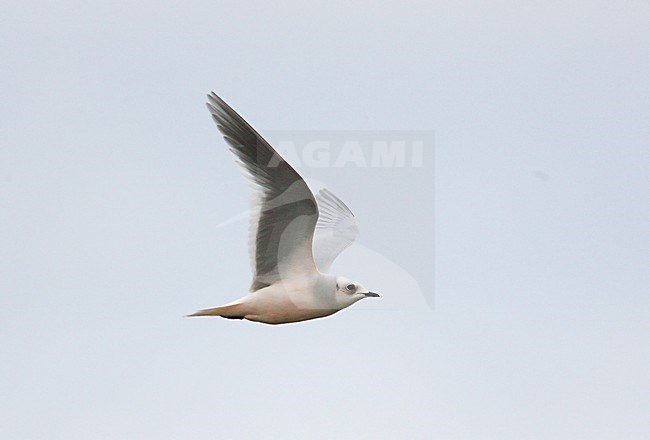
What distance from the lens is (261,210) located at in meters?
9.68

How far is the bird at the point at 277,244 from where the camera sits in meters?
9.49

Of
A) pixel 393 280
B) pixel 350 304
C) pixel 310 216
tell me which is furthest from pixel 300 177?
pixel 393 280

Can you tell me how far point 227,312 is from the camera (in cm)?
972

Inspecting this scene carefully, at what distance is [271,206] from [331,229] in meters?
2.11

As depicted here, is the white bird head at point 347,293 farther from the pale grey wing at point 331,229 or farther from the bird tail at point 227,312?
the pale grey wing at point 331,229

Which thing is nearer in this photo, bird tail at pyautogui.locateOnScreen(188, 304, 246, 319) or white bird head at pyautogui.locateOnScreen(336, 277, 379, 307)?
bird tail at pyautogui.locateOnScreen(188, 304, 246, 319)

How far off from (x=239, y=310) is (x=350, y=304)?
77 centimetres

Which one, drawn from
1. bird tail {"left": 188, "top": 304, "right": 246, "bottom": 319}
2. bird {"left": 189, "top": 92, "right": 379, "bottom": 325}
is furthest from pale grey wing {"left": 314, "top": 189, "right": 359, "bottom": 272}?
bird tail {"left": 188, "top": 304, "right": 246, "bottom": 319}

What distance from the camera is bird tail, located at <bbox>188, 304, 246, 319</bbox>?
31.6 feet

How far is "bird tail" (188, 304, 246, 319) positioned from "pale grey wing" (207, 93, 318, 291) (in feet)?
0.75

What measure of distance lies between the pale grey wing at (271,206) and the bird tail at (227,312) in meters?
0.23

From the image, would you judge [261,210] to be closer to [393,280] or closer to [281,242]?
[281,242]

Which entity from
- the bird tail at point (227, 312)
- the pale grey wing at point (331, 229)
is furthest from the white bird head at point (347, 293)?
the pale grey wing at point (331, 229)

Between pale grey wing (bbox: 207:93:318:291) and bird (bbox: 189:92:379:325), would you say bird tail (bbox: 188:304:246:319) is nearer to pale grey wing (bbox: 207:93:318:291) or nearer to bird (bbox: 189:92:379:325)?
bird (bbox: 189:92:379:325)
